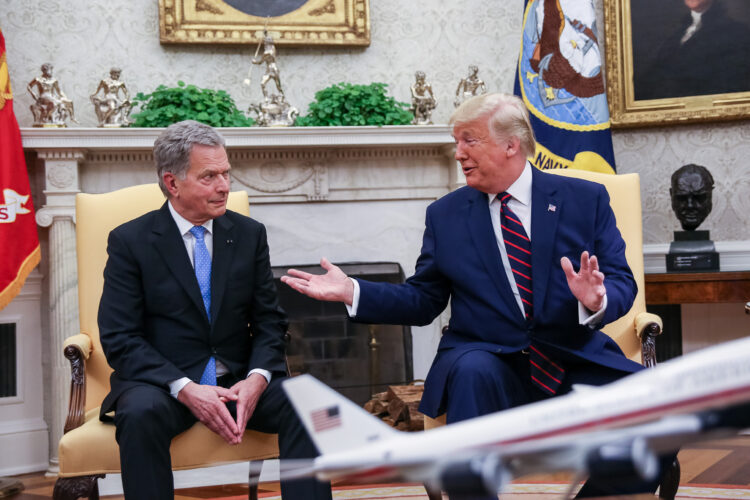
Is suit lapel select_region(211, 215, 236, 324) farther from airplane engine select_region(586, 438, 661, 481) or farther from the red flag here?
the red flag

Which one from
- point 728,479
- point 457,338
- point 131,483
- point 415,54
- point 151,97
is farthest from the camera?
point 415,54

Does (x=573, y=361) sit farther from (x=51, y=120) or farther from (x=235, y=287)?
(x=51, y=120)

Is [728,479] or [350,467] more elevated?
[350,467]

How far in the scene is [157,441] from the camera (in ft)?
6.68

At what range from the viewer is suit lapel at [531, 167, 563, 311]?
2.19 m

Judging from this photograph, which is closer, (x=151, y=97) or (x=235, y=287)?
(x=235, y=287)

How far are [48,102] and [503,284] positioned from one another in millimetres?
2912

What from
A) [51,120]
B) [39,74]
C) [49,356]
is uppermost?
[39,74]

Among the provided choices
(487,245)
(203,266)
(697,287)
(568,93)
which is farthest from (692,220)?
(203,266)

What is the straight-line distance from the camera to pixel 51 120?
3.94m

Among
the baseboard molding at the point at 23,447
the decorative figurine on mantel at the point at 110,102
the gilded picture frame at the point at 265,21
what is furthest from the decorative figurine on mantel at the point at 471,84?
the baseboard molding at the point at 23,447

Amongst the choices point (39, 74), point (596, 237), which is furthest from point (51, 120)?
point (596, 237)

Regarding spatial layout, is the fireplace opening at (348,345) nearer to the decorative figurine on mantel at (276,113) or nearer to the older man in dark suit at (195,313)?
the decorative figurine on mantel at (276,113)

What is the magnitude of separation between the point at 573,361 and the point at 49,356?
10.6 ft
